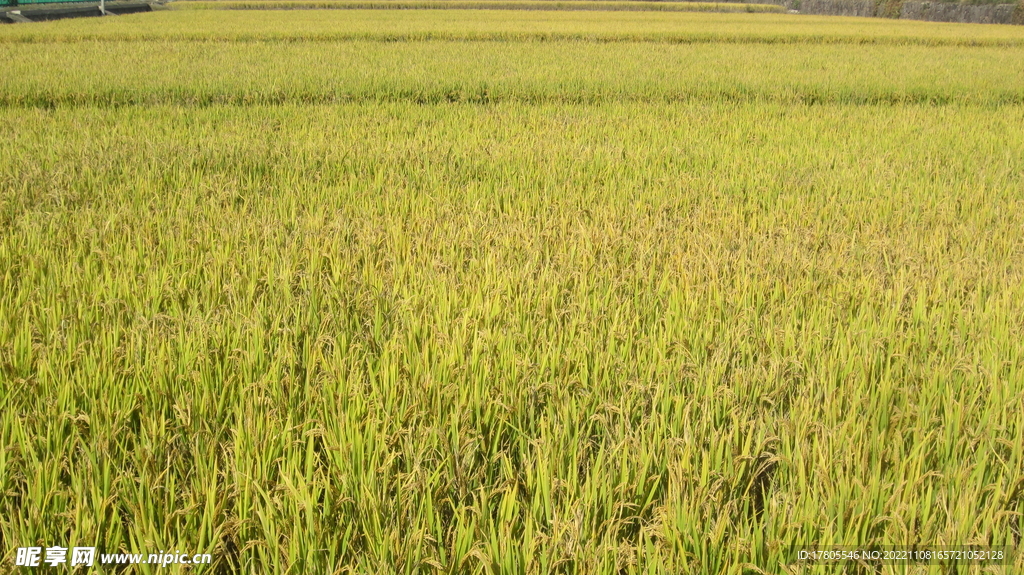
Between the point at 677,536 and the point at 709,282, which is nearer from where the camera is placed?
the point at 677,536

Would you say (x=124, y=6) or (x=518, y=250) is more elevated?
(x=124, y=6)

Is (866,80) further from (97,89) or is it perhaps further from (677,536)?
(677,536)

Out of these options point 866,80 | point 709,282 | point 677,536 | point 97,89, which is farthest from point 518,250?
point 866,80

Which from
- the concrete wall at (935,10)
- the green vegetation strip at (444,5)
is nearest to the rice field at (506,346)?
the concrete wall at (935,10)

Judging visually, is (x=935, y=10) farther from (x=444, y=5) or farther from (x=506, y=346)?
(x=506, y=346)

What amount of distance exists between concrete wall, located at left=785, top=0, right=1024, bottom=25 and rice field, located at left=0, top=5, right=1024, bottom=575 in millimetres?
21489

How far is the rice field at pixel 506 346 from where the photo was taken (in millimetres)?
1126

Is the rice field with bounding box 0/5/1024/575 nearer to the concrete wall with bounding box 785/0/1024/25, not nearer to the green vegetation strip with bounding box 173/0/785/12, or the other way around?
the concrete wall with bounding box 785/0/1024/25

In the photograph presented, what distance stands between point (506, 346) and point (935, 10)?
91.9 ft

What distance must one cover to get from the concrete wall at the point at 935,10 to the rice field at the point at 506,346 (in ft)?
70.5

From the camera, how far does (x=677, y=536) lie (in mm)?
1060

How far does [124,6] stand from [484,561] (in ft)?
86.7

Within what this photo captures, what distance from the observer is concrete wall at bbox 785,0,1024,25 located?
2222 centimetres

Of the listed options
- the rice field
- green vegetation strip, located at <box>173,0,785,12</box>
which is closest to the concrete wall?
green vegetation strip, located at <box>173,0,785,12</box>
